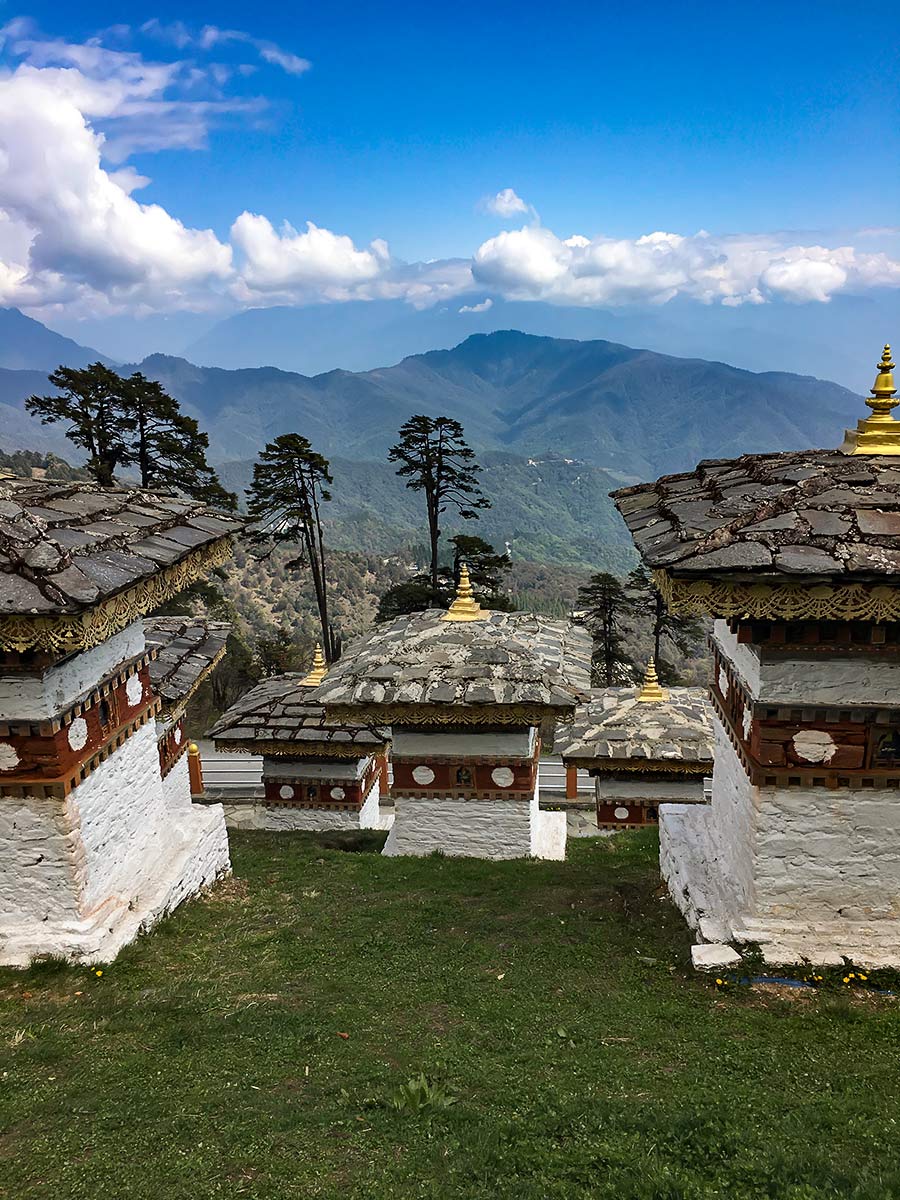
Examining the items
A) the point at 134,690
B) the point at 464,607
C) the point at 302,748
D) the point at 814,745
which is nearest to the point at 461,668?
→ the point at 464,607

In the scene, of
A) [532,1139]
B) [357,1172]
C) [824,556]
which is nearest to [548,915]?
[532,1139]

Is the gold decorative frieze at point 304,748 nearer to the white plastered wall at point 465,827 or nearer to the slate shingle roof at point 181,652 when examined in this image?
the slate shingle roof at point 181,652

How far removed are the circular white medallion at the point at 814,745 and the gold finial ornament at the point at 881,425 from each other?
205 centimetres

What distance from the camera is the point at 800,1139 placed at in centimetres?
364

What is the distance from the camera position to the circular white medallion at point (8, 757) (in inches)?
205

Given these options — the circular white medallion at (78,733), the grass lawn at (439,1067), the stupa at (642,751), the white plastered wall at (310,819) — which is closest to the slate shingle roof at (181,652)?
the circular white medallion at (78,733)

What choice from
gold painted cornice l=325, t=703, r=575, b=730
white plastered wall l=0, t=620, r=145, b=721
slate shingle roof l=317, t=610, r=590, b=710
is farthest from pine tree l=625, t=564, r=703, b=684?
white plastered wall l=0, t=620, r=145, b=721

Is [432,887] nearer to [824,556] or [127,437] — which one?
[824,556]

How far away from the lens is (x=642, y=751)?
10305 millimetres

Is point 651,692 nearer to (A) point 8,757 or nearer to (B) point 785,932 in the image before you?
(B) point 785,932

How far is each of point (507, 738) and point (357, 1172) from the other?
494 centimetres

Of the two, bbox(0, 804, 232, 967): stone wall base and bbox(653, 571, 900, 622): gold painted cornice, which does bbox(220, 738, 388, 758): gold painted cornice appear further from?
bbox(653, 571, 900, 622): gold painted cornice

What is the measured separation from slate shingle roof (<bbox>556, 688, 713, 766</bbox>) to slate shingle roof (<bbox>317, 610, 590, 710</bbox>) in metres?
1.66

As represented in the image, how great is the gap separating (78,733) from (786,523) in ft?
16.0
